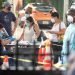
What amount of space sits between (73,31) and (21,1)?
11.9 metres

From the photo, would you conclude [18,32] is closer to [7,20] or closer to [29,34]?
[29,34]

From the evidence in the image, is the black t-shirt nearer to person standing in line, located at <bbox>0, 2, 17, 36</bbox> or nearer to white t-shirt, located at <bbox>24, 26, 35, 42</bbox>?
person standing in line, located at <bbox>0, 2, 17, 36</bbox>

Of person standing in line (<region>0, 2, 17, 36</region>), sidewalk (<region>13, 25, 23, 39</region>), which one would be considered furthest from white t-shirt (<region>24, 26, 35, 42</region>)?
person standing in line (<region>0, 2, 17, 36</region>)

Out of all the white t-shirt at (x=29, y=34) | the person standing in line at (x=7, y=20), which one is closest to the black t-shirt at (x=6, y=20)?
the person standing in line at (x=7, y=20)

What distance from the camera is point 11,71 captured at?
14.0 ft

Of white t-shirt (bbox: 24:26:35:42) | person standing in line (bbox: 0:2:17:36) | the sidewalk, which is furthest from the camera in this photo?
person standing in line (bbox: 0:2:17:36)

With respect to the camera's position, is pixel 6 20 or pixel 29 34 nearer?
pixel 29 34

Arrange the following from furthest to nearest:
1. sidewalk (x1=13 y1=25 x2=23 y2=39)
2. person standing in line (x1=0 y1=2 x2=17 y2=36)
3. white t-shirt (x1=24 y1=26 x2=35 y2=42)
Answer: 1. person standing in line (x1=0 y1=2 x2=17 y2=36)
2. sidewalk (x1=13 y1=25 x2=23 y2=39)
3. white t-shirt (x1=24 y1=26 x2=35 y2=42)

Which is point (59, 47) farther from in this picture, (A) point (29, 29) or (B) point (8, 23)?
(B) point (8, 23)

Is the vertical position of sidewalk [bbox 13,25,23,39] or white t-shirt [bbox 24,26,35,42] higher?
white t-shirt [bbox 24,26,35,42]

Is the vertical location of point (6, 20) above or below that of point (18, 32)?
above

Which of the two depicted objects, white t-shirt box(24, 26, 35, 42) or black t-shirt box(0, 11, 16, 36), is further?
black t-shirt box(0, 11, 16, 36)

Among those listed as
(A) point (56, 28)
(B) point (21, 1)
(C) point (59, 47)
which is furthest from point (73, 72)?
(B) point (21, 1)

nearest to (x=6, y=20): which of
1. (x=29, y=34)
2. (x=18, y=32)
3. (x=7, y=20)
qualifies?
(x=7, y=20)
